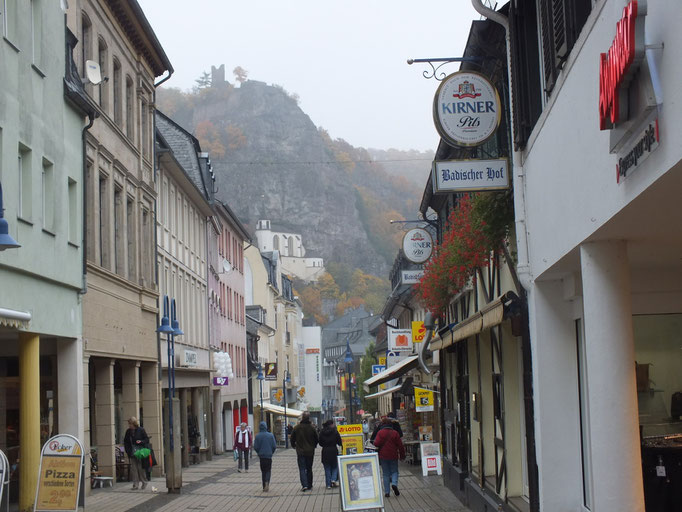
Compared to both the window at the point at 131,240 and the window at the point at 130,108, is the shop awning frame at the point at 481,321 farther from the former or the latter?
the window at the point at 130,108

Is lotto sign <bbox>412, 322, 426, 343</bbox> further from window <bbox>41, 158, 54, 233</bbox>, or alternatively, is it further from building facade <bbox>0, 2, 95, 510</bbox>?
window <bbox>41, 158, 54, 233</bbox>

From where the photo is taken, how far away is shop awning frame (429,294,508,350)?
1234 cm

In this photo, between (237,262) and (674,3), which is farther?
(237,262)

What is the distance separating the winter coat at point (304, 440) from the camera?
21.9m

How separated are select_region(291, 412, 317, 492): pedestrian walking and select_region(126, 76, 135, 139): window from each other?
926cm

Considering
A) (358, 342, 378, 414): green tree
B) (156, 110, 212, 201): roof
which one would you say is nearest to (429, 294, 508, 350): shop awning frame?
(156, 110, 212, 201): roof

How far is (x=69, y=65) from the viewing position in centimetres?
1942

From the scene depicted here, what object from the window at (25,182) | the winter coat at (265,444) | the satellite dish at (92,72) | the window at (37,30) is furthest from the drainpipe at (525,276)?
the satellite dish at (92,72)

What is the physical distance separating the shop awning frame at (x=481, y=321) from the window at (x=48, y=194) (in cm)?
713

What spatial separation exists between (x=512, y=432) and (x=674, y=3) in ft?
34.2

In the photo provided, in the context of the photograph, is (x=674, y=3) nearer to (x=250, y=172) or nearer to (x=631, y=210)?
(x=631, y=210)

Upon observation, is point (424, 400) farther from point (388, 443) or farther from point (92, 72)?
point (92, 72)

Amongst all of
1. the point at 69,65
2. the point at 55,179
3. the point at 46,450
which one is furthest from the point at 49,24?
the point at 46,450

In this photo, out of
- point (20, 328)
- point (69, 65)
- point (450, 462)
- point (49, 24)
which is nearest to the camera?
point (20, 328)
